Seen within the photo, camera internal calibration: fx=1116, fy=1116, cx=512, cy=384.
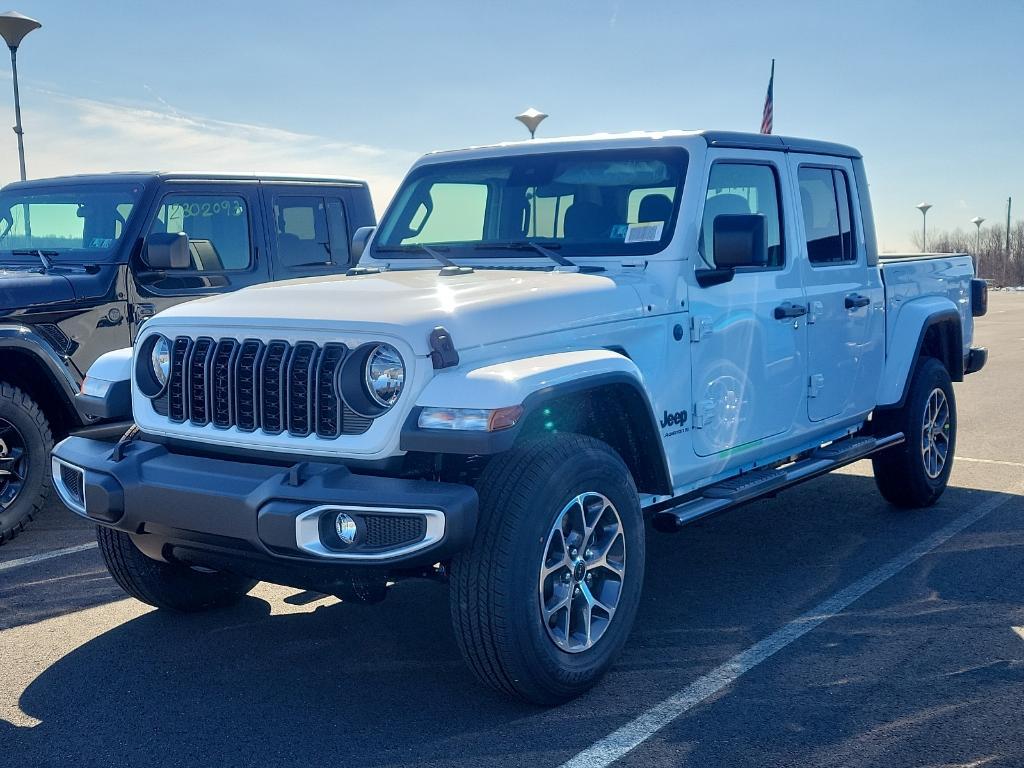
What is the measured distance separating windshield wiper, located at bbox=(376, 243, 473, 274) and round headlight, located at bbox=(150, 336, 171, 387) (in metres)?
1.13

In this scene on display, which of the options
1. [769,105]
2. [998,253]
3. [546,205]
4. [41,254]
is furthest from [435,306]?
[998,253]

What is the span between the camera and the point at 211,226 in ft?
24.3

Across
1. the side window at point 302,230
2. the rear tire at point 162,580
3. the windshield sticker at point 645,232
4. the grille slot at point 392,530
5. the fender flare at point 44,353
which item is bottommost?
the rear tire at point 162,580

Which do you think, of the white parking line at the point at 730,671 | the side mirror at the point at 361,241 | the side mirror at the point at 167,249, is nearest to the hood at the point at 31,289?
the side mirror at the point at 167,249

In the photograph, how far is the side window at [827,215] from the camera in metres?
5.61

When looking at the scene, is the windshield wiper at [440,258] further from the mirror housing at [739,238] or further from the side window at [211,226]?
the side window at [211,226]

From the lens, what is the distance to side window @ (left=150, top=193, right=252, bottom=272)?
720 cm

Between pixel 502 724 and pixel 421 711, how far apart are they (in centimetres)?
30

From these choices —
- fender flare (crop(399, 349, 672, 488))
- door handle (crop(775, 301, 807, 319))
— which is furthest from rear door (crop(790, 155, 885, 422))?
fender flare (crop(399, 349, 672, 488))

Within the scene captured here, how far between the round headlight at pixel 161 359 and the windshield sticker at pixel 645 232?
1.92 meters

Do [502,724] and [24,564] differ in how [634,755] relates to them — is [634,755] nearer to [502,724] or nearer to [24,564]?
[502,724]

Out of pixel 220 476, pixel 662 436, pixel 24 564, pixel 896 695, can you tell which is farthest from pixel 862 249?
pixel 24 564

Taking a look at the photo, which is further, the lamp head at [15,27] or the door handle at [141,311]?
the lamp head at [15,27]

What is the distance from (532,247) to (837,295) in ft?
5.77
